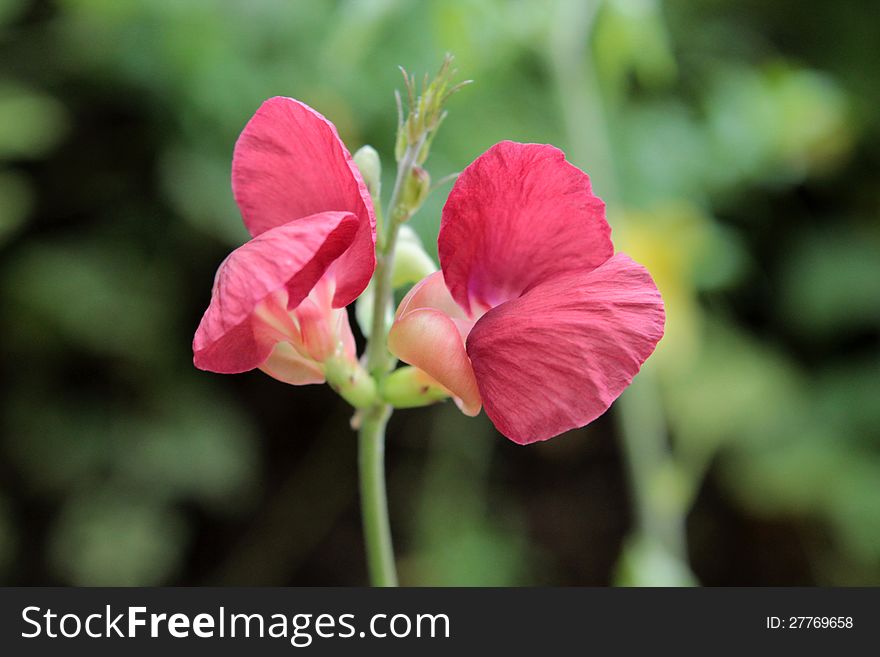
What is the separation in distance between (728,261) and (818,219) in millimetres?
404

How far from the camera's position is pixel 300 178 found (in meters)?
0.35

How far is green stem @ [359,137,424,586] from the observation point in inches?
12.9

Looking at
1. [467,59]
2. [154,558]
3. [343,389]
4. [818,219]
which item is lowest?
[343,389]

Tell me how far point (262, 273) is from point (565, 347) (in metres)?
0.11

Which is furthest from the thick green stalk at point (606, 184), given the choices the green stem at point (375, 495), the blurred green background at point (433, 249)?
the green stem at point (375, 495)

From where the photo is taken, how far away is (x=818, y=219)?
4.98ft

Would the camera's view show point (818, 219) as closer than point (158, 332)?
No

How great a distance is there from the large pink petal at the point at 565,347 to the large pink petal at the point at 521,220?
1 cm

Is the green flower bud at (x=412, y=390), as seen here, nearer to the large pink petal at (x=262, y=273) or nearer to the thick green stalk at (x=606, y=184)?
the large pink petal at (x=262, y=273)

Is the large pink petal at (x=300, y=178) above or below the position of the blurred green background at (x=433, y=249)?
below

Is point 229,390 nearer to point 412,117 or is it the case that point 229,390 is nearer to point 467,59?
point 467,59

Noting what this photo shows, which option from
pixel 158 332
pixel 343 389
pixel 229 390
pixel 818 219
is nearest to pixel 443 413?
pixel 229 390

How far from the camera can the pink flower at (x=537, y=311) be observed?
0.31m

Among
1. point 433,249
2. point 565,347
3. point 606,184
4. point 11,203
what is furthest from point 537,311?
point 11,203
